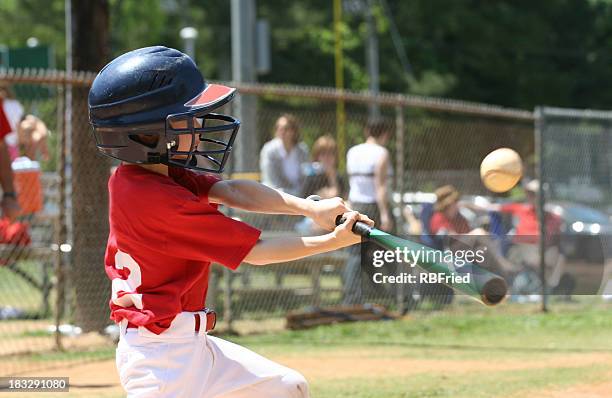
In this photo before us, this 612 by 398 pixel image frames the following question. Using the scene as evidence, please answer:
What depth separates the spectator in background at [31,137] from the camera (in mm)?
10219

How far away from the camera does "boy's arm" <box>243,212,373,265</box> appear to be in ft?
13.6

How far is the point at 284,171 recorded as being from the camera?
1170 cm

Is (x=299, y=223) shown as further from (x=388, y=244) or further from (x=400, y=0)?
(x=400, y=0)

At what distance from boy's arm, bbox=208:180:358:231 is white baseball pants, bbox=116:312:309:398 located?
1.87ft

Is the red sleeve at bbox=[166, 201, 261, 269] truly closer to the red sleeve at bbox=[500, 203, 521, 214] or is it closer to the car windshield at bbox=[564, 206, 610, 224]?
the red sleeve at bbox=[500, 203, 521, 214]

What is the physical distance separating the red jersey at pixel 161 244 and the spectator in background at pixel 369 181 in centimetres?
695

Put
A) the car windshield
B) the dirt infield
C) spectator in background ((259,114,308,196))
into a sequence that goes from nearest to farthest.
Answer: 1. the dirt infield
2. spectator in background ((259,114,308,196))
3. the car windshield

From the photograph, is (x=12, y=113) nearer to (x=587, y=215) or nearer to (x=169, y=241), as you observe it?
(x=169, y=241)

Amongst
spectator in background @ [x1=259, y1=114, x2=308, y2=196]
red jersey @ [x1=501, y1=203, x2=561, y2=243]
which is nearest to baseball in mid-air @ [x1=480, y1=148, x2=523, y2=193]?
spectator in background @ [x1=259, y1=114, x2=308, y2=196]

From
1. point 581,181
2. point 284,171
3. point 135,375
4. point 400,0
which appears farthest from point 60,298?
point 400,0

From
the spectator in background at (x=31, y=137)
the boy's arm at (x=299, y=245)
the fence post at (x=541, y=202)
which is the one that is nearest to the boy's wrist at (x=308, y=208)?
the boy's arm at (x=299, y=245)

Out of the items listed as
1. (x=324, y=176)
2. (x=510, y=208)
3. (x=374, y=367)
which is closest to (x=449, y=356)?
(x=374, y=367)

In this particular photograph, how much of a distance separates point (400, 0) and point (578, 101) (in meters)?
8.69
